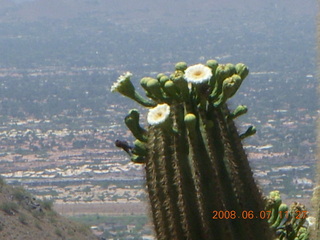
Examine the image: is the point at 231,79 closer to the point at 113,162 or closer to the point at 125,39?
the point at 113,162

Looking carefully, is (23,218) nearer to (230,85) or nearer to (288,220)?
(288,220)

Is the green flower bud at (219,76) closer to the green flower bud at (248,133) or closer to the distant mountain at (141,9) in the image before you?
the green flower bud at (248,133)

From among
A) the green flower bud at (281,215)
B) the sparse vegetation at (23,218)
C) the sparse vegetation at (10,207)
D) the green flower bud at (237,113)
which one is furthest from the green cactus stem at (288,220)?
the sparse vegetation at (10,207)

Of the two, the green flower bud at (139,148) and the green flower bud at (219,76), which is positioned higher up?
the green flower bud at (219,76)

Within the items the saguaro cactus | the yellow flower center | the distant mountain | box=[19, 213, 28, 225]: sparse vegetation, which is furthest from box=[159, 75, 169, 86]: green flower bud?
the distant mountain

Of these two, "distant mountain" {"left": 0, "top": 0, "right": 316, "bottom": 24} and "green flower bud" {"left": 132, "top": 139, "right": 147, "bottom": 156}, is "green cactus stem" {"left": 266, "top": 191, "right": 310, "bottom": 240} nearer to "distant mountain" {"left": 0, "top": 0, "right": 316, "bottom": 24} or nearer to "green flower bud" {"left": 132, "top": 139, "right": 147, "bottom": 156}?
"green flower bud" {"left": 132, "top": 139, "right": 147, "bottom": 156}

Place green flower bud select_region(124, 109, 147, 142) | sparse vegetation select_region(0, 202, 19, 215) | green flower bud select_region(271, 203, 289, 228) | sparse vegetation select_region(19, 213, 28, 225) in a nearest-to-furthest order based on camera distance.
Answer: green flower bud select_region(124, 109, 147, 142)
green flower bud select_region(271, 203, 289, 228)
sparse vegetation select_region(19, 213, 28, 225)
sparse vegetation select_region(0, 202, 19, 215)

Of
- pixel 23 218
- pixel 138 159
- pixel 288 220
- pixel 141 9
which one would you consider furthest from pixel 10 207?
pixel 141 9
